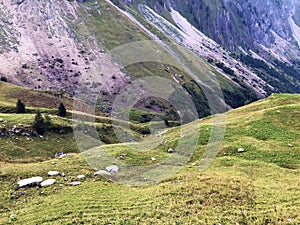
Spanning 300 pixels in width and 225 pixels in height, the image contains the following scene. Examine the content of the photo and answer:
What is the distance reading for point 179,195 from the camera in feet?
89.0

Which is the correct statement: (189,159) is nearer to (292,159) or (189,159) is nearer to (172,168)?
(172,168)

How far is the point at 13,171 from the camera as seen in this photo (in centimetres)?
3400

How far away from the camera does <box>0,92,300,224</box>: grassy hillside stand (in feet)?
77.9

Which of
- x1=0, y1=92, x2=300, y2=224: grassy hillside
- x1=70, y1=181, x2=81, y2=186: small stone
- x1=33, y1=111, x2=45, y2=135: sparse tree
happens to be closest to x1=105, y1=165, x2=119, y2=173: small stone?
x1=0, y1=92, x2=300, y2=224: grassy hillside

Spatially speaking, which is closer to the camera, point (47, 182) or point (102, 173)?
point (47, 182)

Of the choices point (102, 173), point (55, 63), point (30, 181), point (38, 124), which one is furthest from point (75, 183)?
point (55, 63)

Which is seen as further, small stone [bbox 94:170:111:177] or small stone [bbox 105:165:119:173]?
small stone [bbox 105:165:119:173]

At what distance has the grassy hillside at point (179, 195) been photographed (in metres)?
23.8

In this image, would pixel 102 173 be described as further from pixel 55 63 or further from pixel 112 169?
pixel 55 63

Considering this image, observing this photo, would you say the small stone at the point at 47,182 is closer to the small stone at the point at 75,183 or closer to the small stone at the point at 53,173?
the small stone at the point at 53,173

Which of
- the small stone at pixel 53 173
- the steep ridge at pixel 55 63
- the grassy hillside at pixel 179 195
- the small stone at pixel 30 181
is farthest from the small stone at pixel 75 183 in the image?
the steep ridge at pixel 55 63

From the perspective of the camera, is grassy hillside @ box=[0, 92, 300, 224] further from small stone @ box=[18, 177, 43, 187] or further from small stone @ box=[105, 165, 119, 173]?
small stone @ box=[105, 165, 119, 173]

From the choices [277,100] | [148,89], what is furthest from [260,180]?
[148,89]

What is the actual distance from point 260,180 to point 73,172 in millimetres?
20929
